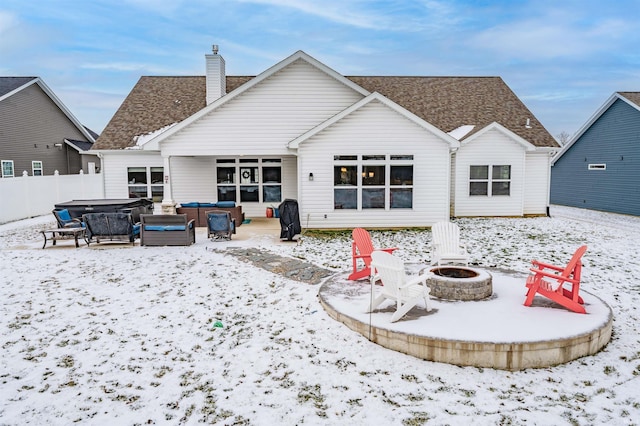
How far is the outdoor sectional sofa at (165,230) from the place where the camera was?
10.8 metres

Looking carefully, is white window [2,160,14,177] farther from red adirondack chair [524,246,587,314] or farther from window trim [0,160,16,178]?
red adirondack chair [524,246,587,314]

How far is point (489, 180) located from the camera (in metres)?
16.7

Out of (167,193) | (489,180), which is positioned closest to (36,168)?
(167,193)

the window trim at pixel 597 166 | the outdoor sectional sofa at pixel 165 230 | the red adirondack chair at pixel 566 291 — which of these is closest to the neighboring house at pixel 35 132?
the outdoor sectional sofa at pixel 165 230

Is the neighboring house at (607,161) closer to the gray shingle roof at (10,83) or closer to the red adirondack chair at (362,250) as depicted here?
the red adirondack chair at (362,250)

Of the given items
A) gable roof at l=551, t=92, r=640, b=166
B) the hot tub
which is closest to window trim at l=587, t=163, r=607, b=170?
gable roof at l=551, t=92, r=640, b=166

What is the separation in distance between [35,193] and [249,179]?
9.13 m

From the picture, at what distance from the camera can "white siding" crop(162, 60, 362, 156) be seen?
1434 centimetres

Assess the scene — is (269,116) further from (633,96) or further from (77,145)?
(77,145)

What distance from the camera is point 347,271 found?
795cm

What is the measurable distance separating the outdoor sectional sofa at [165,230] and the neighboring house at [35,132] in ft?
37.8

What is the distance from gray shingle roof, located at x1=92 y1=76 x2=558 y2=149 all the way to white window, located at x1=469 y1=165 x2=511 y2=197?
1753mm

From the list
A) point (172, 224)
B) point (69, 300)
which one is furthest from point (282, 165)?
point (69, 300)

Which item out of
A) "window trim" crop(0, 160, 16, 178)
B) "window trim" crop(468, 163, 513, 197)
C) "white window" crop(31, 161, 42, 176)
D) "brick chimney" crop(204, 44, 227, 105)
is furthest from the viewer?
"white window" crop(31, 161, 42, 176)
